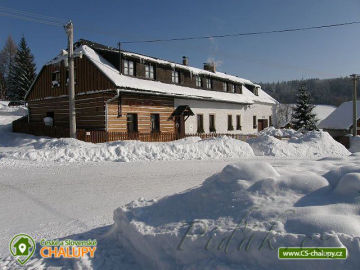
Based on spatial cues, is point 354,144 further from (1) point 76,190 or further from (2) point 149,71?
(1) point 76,190

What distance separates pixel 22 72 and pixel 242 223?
4590 cm

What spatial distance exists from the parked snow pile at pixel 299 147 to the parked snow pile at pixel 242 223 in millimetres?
11619

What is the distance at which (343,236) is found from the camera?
254cm

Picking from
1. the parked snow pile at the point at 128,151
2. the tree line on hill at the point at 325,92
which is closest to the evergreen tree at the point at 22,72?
the parked snow pile at the point at 128,151

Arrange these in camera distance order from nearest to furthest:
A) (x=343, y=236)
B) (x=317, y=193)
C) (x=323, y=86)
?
(x=343, y=236), (x=317, y=193), (x=323, y=86)

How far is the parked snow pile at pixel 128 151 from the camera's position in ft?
36.6

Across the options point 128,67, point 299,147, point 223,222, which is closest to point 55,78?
point 128,67

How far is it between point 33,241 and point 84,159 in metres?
7.32

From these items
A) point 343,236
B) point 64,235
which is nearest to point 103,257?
point 64,235

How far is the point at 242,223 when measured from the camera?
307 centimetres

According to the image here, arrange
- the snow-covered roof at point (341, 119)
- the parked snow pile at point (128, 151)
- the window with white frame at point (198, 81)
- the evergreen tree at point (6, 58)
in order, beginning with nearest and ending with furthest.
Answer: the parked snow pile at point (128, 151) → the window with white frame at point (198, 81) → the snow-covered roof at point (341, 119) → the evergreen tree at point (6, 58)

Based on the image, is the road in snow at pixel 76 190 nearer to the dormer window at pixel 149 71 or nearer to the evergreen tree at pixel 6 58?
the dormer window at pixel 149 71

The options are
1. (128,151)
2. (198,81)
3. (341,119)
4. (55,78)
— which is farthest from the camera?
(341,119)

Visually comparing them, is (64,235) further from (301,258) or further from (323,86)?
(323,86)
